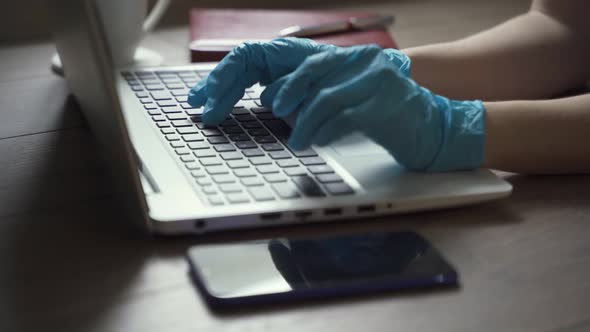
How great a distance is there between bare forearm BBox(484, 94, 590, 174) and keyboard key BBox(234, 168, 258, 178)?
214 millimetres

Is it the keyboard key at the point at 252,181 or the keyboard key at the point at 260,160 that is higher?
the keyboard key at the point at 252,181

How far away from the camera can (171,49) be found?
110 cm

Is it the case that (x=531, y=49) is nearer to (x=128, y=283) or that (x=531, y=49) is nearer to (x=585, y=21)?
(x=585, y=21)

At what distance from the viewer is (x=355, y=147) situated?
0.70 meters

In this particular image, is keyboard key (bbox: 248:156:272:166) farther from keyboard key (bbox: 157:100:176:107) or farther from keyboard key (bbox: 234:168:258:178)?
keyboard key (bbox: 157:100:176:107)

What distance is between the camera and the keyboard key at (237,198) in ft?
1.93

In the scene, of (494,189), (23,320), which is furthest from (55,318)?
(494,189)

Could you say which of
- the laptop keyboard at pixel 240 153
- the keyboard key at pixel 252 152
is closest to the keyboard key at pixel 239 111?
the laptop keyboard at pixel 240 153

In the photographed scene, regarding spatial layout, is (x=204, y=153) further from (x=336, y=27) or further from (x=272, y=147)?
(x=336, y=27)

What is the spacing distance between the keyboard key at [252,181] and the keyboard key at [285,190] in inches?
0.4

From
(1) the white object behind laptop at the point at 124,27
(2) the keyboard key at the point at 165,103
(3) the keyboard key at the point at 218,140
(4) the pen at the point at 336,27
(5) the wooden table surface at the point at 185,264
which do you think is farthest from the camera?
(4) the pen at the point at 336,27

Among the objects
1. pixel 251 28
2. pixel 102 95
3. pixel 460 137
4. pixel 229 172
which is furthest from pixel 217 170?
pixel 251 28

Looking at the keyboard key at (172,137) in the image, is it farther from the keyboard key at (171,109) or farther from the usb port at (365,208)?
the usb port at (365,208)

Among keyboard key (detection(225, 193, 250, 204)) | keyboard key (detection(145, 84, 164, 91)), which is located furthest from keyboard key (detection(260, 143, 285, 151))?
keyboard key (detection(145, 84, 164, 91))
